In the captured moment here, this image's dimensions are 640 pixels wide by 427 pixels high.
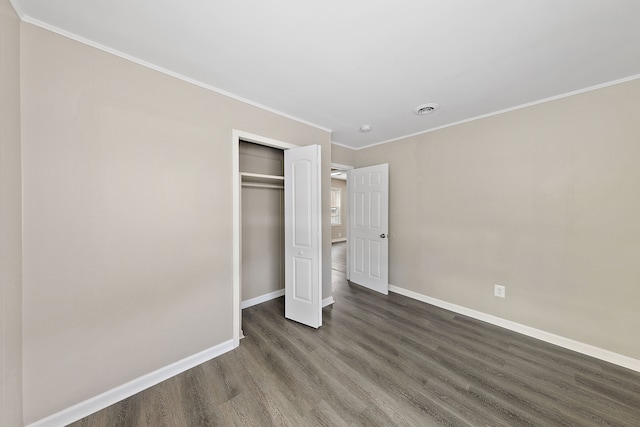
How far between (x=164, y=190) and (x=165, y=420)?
1605mm

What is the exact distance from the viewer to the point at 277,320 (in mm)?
2689

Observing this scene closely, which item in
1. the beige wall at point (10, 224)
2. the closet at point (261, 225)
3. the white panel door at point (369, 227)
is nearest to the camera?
the beige wall at point (10, 224)

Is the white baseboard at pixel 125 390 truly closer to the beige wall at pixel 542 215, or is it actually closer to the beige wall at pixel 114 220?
the beige wall at pixel 114 220

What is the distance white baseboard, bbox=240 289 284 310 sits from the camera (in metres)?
3.03

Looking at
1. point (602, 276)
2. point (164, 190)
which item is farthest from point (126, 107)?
point (602, 276)

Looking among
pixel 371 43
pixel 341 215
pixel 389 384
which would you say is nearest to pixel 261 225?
pixel 389 384

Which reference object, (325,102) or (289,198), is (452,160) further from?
(289,198)

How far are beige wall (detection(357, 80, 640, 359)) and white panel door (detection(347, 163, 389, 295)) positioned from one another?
478 mm

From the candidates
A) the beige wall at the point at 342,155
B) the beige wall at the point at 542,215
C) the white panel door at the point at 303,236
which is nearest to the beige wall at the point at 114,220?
the white panel door at the point at 303,236

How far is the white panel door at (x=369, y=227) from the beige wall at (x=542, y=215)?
478 mm

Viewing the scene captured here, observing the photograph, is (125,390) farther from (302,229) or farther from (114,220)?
(302,229)

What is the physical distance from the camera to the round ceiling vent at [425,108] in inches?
94.3

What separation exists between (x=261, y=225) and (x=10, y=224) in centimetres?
221

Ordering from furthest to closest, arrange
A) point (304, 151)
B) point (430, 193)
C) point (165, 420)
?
point (430, 193), point (304, 151), point (165, 420)
